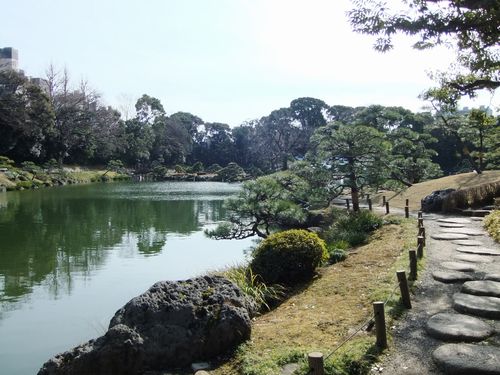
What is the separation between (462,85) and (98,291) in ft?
25.1

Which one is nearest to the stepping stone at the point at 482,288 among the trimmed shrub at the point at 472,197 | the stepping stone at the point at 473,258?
the stepping stone at the point at 473,258

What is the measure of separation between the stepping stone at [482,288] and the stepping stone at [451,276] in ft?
0.85

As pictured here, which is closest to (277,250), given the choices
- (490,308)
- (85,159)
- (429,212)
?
(490,308)

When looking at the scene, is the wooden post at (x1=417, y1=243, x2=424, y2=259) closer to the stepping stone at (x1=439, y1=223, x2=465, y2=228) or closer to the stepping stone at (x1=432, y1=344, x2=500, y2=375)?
the stepping stone at (x1=432, y1=344, x2=500, y2=375)

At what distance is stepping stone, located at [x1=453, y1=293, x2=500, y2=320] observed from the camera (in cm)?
498

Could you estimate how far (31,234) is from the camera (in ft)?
50.1

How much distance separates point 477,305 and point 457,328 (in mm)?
777

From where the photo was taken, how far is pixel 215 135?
70.8 metres

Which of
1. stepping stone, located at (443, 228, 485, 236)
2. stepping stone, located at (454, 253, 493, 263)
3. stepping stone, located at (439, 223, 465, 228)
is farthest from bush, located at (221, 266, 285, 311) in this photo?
stepping stone, located at (439, 223, 465, 228)

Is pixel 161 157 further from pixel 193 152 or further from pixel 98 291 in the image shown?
pixel 98 291

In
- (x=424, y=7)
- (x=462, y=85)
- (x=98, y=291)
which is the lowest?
(x=98, y=291)

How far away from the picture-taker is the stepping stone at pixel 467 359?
376cm

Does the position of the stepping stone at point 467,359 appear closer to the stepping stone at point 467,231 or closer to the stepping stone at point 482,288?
the stepping stone at point 482,288

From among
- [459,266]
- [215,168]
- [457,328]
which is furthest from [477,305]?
[215,168]
